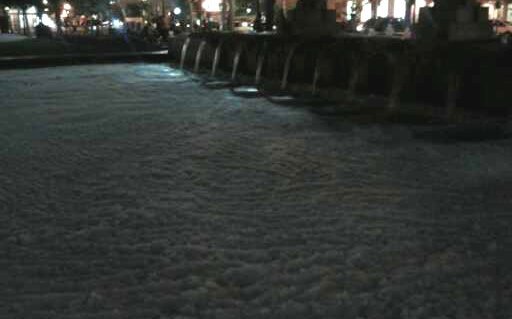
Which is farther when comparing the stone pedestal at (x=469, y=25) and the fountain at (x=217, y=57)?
the fountain at (x=217, y=57)

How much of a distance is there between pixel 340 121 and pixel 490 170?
9.69ft

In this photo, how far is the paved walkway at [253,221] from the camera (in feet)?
11.2

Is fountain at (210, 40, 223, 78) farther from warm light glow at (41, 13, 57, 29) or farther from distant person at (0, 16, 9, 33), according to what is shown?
warm light glow at (41, 13, 57, 29)

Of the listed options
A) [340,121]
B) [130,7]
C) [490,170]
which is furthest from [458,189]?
[130,7]

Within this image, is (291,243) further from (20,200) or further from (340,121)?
(340,121)

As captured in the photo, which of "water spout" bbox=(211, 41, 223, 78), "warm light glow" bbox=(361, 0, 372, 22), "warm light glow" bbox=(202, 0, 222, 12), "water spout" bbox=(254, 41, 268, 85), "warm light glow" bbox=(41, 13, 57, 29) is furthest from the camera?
→ "warm light glow" bbox=(41, 13, 57, 29)

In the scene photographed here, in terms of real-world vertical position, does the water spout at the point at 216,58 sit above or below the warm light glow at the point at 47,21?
below

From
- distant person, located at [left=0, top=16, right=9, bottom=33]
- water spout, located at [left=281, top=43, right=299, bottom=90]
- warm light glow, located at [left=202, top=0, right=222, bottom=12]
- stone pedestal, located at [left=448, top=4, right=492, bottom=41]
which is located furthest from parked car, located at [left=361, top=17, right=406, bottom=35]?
distant person, located at [left=0, top=16, right=9, bottom=33]

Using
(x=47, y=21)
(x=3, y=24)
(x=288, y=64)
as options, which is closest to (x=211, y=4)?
(x=3, y=24)

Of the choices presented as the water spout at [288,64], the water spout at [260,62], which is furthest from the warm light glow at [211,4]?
the water spout at [288,64]

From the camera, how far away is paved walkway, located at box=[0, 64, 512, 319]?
341cm

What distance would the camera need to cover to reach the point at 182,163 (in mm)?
6375

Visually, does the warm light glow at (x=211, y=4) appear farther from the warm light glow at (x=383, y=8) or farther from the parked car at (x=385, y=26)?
the parked car at (x=385, y=26)

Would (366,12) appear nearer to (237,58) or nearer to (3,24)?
(3,24)
